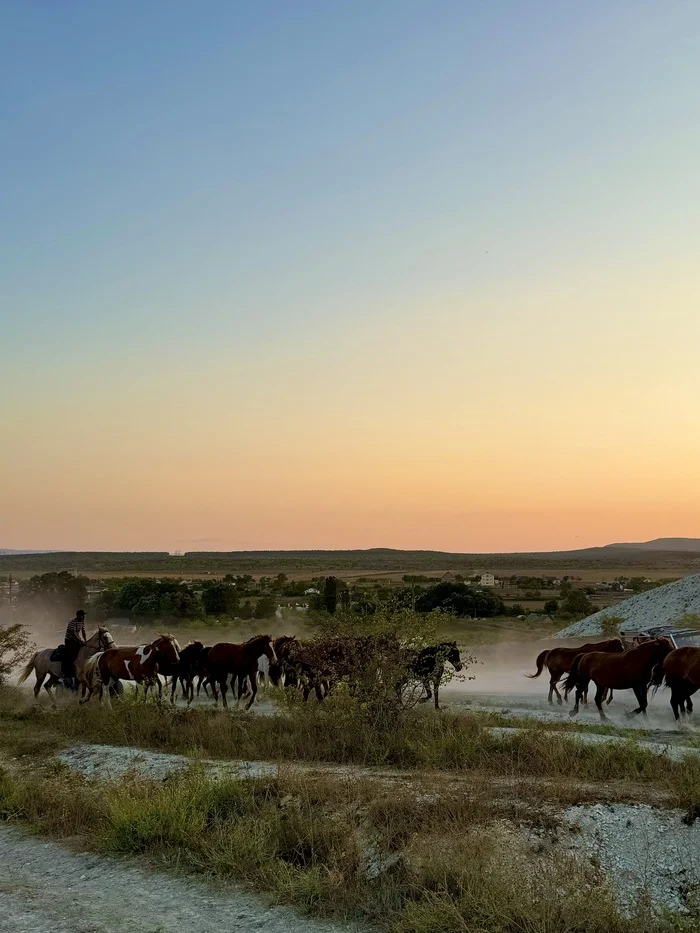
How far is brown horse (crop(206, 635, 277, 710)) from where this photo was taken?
21109 mm

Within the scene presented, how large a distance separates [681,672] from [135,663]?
12688 mm

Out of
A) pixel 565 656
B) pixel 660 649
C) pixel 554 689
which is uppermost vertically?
pixel 660 649

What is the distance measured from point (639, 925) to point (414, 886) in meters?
2.11

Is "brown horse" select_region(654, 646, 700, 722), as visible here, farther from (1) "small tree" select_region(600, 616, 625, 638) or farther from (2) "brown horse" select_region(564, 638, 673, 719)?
(1) "small tree" select_region(600, 616, 625, 638)

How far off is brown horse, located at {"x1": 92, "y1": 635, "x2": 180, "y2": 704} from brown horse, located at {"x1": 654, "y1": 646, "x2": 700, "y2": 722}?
11711 mm

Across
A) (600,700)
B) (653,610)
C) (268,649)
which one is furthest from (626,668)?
(653,610)

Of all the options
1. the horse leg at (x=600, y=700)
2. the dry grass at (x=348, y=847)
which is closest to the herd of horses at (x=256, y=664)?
the horse leg at (x=600, y=700)

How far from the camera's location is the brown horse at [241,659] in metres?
21.1

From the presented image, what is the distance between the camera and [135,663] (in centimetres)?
2134

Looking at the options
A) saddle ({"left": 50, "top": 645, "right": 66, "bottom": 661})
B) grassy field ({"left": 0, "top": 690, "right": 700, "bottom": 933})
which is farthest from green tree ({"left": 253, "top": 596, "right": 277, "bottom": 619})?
grassy field ({"left": 0, "top": 690, "right": 700, "bottom": 933})

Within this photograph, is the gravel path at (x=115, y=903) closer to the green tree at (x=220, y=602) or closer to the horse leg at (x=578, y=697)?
the horse leg at (x=578, y=697)

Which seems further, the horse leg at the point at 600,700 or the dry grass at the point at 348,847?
the horse leg at the point at 600,700

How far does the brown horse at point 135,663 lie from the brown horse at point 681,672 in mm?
11711

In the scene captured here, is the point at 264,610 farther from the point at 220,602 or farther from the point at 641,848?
the point at 641,848
